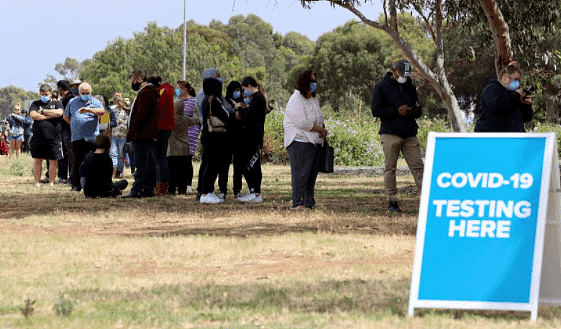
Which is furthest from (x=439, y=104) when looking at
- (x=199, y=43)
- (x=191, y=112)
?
(x=191, y=112)

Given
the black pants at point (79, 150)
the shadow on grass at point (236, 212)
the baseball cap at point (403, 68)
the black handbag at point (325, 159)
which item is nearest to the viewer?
the shadow on grass at point (236, 212)

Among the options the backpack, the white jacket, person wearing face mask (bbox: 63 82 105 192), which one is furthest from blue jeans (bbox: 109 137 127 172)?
the white jacket

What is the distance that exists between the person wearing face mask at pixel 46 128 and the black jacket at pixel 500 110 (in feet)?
32.1

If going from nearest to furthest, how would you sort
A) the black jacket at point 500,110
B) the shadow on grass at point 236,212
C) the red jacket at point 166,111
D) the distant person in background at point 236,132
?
the black jacket at point 500,110 → the shadow on grass at point 236,212 → the distant person in background at point 236,132 → the red jacket at point 166,111

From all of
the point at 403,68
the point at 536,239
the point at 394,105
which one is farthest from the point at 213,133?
the point at 536,239

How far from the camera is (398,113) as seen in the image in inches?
500

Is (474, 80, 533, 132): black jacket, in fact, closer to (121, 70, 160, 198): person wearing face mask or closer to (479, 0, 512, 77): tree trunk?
(121, 70, 160, 198): person wearing face mask

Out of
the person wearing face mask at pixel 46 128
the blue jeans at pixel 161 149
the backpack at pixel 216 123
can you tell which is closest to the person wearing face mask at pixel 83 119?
the person wearing face mask at pixel 46 128

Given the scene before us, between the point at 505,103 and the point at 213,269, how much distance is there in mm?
3826

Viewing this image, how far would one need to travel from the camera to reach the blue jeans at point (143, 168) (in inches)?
643

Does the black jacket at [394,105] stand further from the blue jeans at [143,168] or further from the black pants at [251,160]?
the blue jeans at [143,168]

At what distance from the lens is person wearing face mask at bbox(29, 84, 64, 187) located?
61.1ft

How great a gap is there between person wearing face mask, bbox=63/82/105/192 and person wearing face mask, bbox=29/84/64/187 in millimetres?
899

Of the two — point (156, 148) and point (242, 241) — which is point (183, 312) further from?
point (156, 148)
